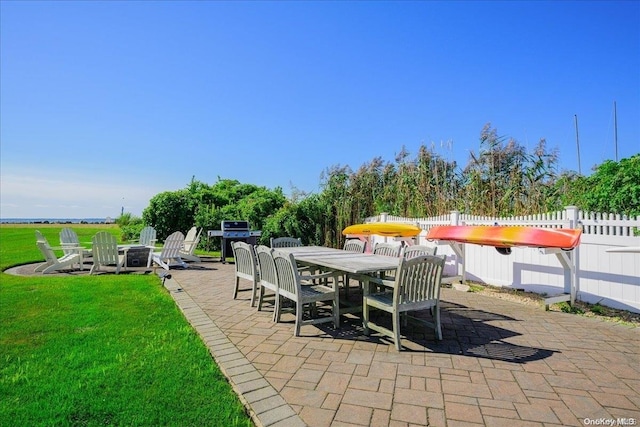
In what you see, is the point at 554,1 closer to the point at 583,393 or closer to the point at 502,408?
the point at 583,393

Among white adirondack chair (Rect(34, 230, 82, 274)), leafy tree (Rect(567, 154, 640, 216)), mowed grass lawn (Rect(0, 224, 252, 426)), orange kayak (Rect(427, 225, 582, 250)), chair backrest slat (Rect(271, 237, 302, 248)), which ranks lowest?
mowed grass lawn (Rect(0, 224, 252, 426))

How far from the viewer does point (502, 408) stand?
7.67 feet

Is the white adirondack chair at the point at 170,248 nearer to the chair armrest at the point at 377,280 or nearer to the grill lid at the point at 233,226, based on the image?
the grill lid at the point at 233,226

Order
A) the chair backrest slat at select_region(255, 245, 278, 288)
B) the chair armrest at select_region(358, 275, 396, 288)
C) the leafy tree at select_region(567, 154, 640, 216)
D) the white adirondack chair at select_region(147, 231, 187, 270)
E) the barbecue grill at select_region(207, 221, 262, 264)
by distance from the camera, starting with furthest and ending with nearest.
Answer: the barbecue grill at select_region(207, 221, 262, 264) → the white adirondack chair at select_region(147, 231, 187, 270) → the leafy tree at select_region(567, 154, 640, 216) → the chair backrest slat at select_region(255, 245, 278, 288) → the chair armrest at select_region(358, 275, 396, 288)

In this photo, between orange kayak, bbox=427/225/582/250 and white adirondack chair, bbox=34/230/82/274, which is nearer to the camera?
orange kayak, bbox=427/225/582/250

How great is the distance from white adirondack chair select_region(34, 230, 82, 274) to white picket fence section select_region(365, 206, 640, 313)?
947 cm

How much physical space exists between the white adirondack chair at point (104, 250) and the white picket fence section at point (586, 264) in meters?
8.11

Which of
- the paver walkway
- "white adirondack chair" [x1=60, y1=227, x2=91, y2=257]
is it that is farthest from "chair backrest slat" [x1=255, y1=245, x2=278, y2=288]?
"white adirondack chair" [x1=60, y1=227, x2=91, y2=257]

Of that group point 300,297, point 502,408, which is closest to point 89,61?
point 300,297

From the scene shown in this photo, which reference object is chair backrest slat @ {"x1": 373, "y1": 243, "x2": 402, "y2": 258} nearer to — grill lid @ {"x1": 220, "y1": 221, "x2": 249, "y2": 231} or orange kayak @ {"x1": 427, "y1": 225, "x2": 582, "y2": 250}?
orange kayak @ {"x1": 427, "y1": 225, "x2": 582, "y2": 250}

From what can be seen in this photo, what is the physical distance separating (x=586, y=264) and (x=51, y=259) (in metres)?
10.7

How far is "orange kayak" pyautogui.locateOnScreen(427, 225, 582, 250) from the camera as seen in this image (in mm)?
4589

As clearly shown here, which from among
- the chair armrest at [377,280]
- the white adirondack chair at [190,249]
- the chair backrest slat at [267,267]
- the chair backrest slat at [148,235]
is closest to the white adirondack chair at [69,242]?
the chair backrest slat at [148,235]

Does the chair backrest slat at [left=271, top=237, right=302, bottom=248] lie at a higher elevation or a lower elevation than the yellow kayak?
lower
